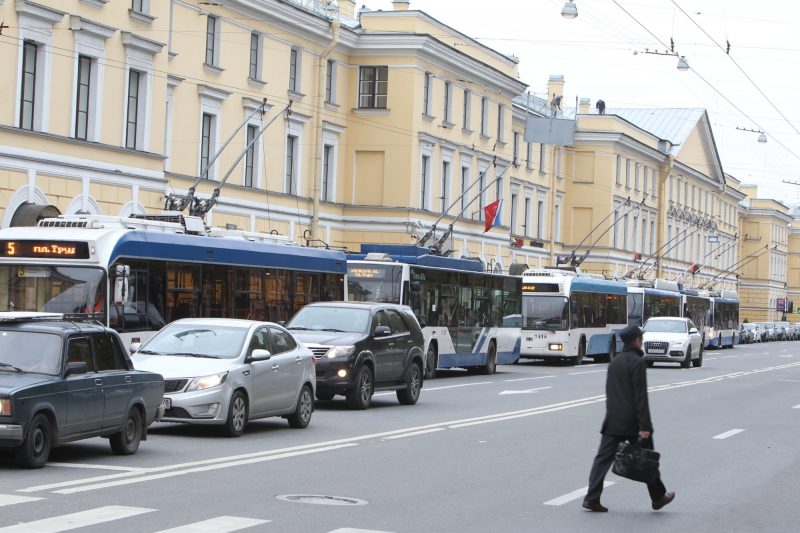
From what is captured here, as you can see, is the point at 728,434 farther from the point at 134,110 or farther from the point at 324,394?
the point at 134,110

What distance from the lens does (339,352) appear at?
22.3 m

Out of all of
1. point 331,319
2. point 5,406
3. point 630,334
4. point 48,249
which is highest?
point 48,249

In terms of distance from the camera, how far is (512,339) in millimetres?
41219

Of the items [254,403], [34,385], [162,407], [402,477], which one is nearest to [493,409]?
[254,403]

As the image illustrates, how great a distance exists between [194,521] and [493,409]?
14.7 metres

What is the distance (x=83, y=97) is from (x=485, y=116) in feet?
97.9

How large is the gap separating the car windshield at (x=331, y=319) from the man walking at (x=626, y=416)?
1135 centimetres

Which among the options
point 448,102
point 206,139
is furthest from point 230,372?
point 448,102

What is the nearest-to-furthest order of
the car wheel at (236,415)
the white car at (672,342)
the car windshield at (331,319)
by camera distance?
the car wheel at (236,415) → the car windshield at (331,319) → the white car at (672,342)

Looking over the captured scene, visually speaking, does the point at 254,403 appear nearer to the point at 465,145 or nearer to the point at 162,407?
the point at 162,407

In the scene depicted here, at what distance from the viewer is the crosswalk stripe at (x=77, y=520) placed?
9.63 meters

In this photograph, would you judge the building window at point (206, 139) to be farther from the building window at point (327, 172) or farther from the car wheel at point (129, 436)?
the car wheel at point (129, 436)

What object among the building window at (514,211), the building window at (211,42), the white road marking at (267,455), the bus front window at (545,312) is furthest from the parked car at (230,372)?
the building window at (514,211)

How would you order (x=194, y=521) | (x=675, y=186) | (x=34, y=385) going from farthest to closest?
(x=675, y=186) < (x=34, y=385) < (x=194, y=521)
